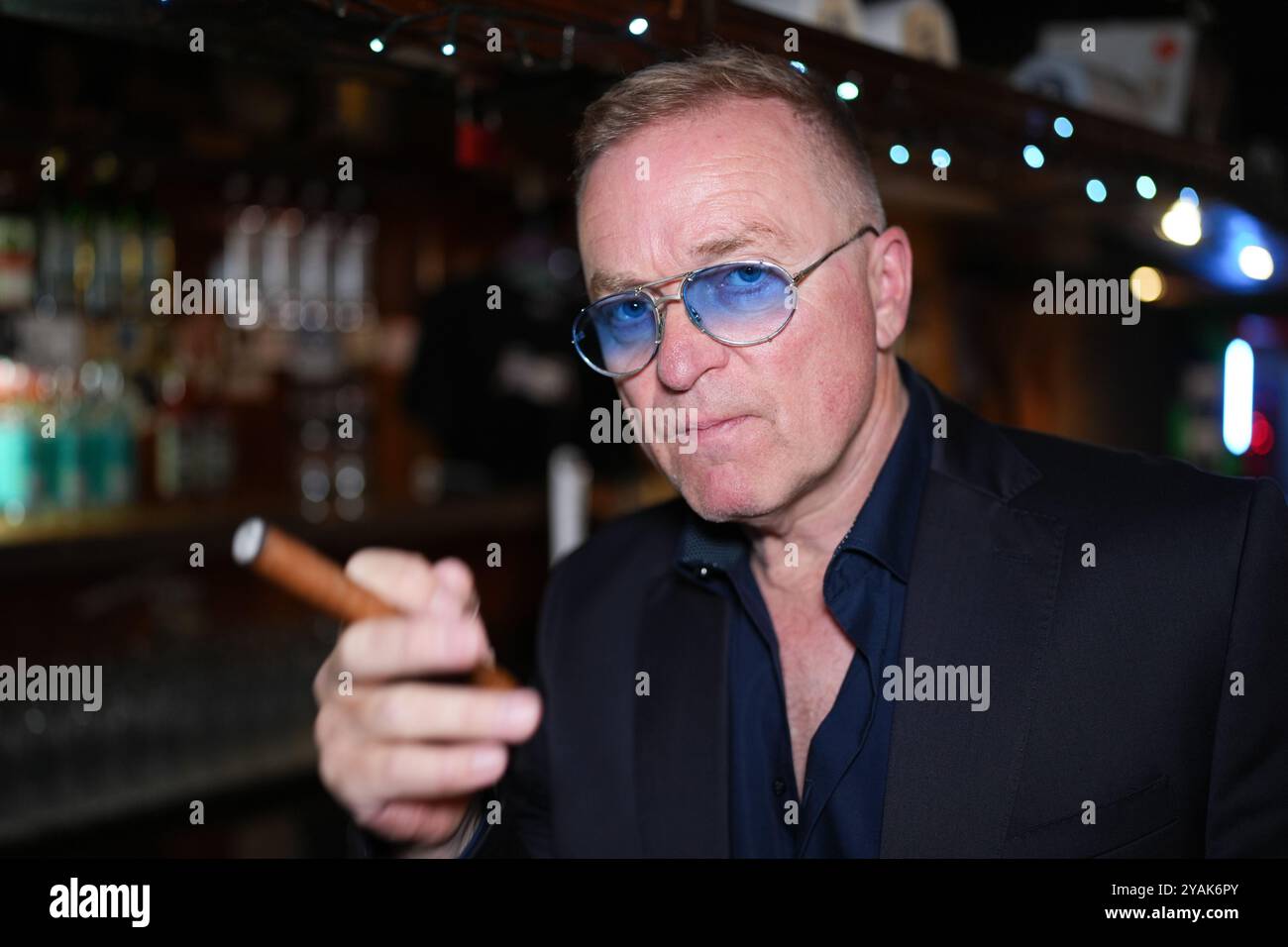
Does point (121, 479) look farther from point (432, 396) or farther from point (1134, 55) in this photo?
point (1134, 55)

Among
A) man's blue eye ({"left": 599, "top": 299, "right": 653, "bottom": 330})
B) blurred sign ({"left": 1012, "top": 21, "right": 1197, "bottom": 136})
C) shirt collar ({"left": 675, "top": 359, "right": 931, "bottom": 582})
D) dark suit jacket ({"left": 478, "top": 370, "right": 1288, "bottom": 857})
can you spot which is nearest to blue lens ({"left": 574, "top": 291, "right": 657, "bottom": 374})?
man's blue eye ({"left": 599, "top": 299, "right": 653, "bottom": 330})

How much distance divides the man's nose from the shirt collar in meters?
0.33

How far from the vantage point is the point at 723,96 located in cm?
166

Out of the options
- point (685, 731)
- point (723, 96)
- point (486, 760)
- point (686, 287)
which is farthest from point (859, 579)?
point (486, 760)

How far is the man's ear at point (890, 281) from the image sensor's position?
1788mm

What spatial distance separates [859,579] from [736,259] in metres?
0.49

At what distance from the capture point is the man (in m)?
1.56

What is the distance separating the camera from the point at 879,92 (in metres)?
2.10

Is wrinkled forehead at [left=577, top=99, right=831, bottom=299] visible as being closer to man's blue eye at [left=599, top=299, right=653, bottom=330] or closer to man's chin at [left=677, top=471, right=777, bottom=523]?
man's blue eye at [left=599, top=299, right=653, bottom=330]

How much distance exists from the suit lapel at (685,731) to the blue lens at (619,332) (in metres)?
0.42

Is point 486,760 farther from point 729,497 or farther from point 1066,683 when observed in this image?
point 1066,683
